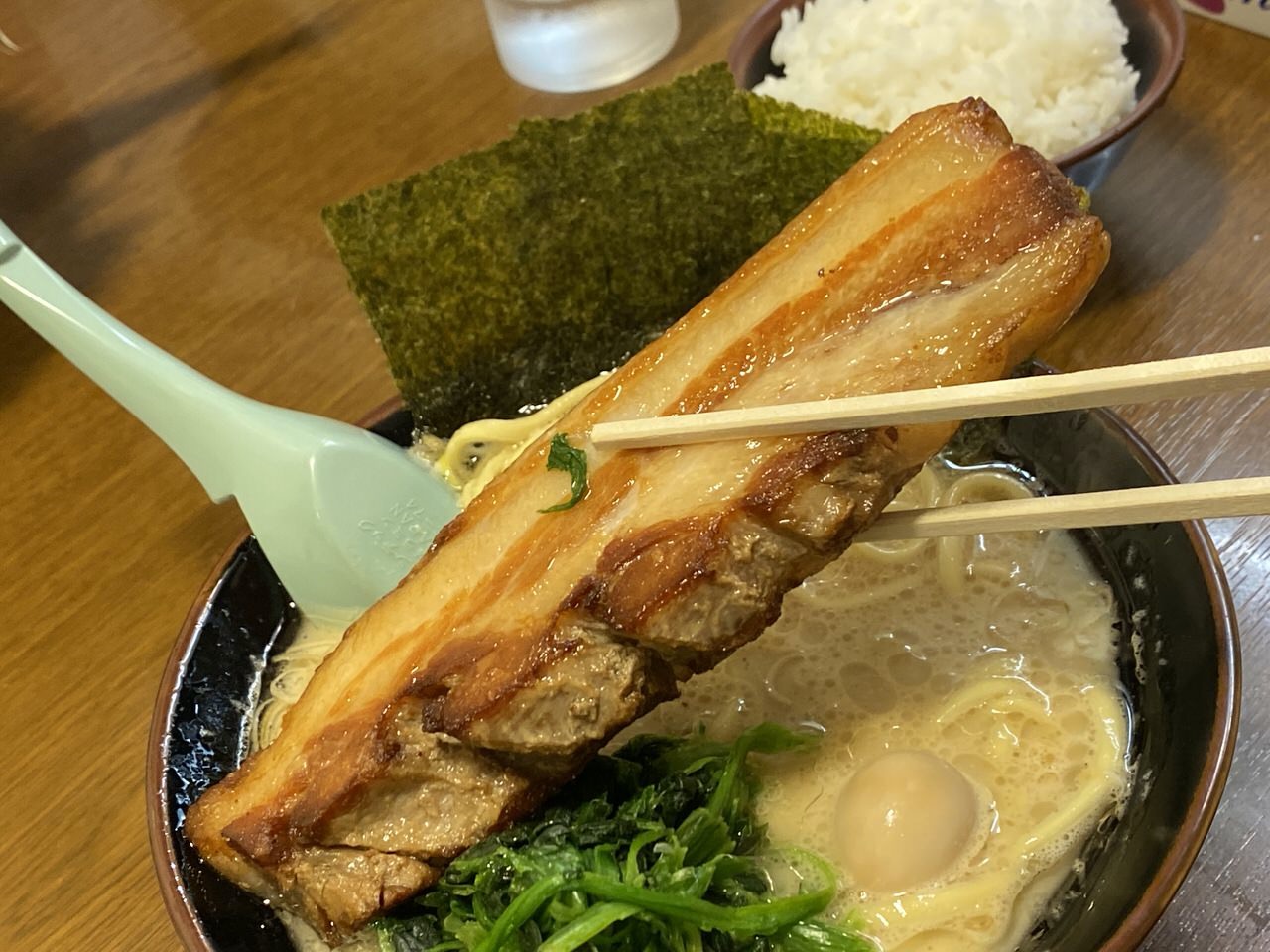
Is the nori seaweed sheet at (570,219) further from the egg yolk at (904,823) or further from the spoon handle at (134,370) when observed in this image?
the egg yolk at (904,823)

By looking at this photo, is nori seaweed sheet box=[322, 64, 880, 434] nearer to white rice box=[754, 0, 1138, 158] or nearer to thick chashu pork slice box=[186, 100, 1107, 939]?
white rice box=[754, 0, 1138, 158]

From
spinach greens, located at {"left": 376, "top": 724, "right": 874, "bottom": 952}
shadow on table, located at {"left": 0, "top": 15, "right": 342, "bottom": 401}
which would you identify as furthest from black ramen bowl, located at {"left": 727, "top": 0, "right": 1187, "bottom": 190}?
shadow on table, located at {"left": 0, "top": 15, "right": 342, "bottom": 401}

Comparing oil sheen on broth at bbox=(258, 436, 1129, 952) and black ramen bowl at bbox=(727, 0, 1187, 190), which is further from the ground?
black ramen bowl at bbox=(727, 0, 1187, 190)

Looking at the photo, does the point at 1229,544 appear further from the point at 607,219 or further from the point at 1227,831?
the point at 607,219

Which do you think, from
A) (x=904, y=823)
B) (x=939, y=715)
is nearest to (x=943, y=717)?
(x=939, y=715)

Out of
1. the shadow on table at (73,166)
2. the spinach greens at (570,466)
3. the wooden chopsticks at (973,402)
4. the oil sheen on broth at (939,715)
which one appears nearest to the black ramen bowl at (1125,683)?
the oil sheen on broth at (939,715)
